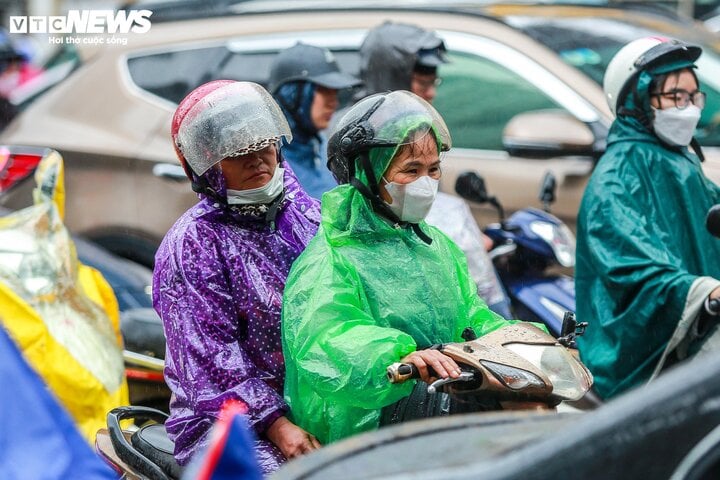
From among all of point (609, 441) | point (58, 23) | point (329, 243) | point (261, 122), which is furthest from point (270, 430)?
point (58, 23)

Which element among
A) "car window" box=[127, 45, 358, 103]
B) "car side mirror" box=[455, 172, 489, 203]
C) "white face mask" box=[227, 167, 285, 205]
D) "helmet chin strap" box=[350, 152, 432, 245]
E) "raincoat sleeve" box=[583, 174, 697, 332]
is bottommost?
"car window" box=[127, 45, 358, 103]

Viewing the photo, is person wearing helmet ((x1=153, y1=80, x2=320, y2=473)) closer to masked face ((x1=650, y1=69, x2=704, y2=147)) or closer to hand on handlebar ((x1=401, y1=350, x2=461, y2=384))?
hand on handlebar ((x1=401, y1=350, x2=461, y2=384))

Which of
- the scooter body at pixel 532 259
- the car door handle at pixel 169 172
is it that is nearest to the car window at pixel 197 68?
the car door handle at pixel 169 172

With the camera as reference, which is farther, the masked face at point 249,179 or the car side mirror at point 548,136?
the car side mirror at point 548,136

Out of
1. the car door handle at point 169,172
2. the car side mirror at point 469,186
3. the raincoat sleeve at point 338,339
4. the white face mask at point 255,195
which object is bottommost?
the car door handle at point 169,172

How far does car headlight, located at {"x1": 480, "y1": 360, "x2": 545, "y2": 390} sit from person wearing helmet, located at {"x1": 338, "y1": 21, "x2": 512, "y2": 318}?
6.95ft

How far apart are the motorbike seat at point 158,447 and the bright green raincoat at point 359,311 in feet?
1.25

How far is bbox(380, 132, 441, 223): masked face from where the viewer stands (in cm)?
348

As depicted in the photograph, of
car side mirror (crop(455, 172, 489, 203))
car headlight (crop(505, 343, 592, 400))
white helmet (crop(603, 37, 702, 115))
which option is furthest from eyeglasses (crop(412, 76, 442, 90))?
car headlight (crop(505, 343, 592, 400))

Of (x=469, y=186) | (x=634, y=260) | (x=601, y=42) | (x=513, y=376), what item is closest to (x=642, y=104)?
(x=634, y=260)

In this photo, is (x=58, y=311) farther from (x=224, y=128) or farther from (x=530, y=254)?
(x=530, y=254)

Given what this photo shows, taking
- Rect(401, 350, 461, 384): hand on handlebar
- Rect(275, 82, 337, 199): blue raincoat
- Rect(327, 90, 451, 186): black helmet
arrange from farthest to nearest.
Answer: Rect(275, 82, 337, 199): blue raincoat, Rect(327, 90, 451, 186): black helmet, Rect(401, 350, 461, 384): hand on handlebar

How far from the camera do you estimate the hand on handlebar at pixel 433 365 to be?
2.98 m

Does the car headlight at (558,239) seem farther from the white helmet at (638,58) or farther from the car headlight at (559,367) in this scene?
the car headlight at (559,367)
